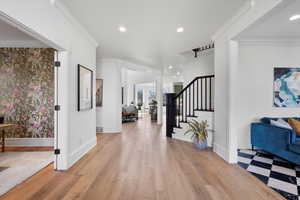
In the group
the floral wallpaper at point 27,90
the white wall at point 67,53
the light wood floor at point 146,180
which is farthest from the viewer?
the floral wallpaper at point 27,90

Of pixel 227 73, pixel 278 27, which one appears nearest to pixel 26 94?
pixel 227 73

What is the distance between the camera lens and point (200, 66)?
17.2 feet

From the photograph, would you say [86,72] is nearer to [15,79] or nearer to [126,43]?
[126,43]

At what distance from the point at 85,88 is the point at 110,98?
2162mm

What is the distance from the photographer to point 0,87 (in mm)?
3842

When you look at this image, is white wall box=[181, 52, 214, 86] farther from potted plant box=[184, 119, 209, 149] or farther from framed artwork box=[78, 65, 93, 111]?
framed artwork box=[78, 65, 93, 111]

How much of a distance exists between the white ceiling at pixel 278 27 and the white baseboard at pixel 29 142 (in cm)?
510

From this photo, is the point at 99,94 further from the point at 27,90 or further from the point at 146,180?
the point at 146,180

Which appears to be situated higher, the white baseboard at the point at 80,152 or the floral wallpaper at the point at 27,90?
the floral wallpaper at the point at 27,90

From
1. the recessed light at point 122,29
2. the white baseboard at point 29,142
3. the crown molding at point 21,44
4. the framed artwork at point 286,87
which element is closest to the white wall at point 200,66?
the framed artwork at point 286,87

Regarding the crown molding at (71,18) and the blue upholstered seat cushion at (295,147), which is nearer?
the crown molding at (71,18)

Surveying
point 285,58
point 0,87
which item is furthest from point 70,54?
point 285,58

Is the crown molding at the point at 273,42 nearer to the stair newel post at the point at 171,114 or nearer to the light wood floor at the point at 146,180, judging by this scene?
the stair newel post at the point at 171,114

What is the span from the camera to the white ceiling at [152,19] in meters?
2.29
